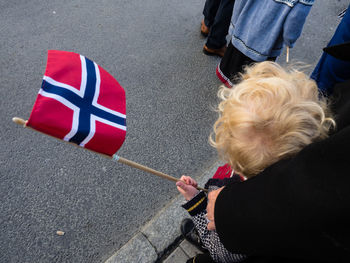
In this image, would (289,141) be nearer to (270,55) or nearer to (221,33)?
(270,55)

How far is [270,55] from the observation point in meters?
2.11

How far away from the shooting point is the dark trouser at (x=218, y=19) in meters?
2.89

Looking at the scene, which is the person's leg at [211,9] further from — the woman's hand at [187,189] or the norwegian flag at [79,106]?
the woman's hand at [187,189]

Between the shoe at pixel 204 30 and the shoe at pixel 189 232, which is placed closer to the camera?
the shoe at pixel 189 232

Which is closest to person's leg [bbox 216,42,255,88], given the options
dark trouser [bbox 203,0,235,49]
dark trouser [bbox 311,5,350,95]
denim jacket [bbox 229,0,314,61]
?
denim jacket [bbox 229,0,314,61]

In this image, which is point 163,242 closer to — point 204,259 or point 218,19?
point 204,259

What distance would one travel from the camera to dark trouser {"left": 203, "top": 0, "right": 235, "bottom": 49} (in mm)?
2895

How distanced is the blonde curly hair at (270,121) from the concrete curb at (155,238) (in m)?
1.13

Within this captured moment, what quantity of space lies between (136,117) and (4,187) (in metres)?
1.22

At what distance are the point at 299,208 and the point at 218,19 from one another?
108 inches

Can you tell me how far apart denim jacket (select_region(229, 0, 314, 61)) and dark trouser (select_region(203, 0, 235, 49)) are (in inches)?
31.3

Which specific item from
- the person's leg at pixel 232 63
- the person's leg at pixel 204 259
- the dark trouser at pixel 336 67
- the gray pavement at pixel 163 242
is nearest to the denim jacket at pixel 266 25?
the person's leg at pixel 232 63

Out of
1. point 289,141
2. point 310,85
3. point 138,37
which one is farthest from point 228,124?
point 138,37

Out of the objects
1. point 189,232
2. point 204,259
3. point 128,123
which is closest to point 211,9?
point 128,123
